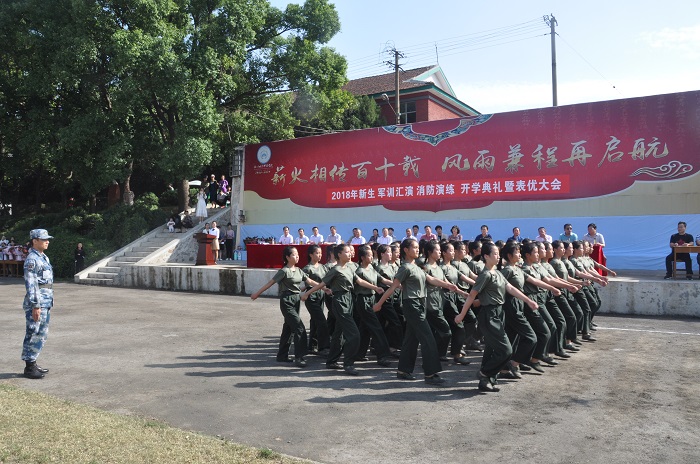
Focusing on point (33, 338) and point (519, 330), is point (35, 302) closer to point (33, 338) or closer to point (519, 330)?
point (33, 338)

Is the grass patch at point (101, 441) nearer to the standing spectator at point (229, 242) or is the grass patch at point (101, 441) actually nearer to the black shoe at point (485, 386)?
the black shoe at point (485, 386)

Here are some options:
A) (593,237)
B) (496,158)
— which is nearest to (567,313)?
(593,237)

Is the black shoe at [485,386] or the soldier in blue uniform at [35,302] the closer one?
the black shoe at [485,386]

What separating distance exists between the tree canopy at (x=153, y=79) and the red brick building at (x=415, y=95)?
381 inches

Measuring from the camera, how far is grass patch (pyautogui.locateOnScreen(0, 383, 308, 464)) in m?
4.07

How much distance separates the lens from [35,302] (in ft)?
21.4

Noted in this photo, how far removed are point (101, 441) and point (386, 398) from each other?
264 cm

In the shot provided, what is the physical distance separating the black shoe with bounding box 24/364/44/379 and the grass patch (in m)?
1.50

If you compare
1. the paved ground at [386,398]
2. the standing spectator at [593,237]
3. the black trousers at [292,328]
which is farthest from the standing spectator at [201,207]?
the black trousers at [292,328]

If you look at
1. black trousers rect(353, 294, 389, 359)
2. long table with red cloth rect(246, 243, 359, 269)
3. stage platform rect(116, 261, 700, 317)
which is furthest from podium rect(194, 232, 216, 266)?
black trousers rect(353, 294, 389, 359)

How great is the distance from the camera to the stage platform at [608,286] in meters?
11.2

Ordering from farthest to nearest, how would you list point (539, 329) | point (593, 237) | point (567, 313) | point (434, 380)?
point (593, 237)
point (567, 313)
point (539, 329)
point (434, 380)

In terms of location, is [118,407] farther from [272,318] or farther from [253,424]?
[272,318]

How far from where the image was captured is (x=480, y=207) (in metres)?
17.4
